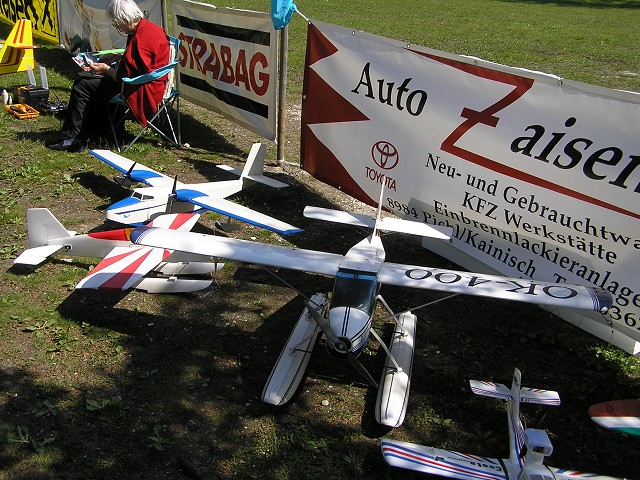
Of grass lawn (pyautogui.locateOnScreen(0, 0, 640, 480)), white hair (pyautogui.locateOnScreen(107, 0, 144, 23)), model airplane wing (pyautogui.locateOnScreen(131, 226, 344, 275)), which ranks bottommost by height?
grass lawn (pyautogui.locateOnScreen(0, 0, 640, 480))

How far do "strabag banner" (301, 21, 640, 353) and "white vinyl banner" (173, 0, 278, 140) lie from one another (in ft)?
3.58

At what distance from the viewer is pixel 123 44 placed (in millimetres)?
11352

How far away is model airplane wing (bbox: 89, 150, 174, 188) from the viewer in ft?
23.3

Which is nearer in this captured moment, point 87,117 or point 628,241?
point 628,241

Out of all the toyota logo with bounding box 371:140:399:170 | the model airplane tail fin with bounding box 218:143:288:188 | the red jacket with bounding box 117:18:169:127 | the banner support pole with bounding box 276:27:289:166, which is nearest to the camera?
the toyota logo with bounding box 371:140:399:170

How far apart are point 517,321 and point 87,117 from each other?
278 inches

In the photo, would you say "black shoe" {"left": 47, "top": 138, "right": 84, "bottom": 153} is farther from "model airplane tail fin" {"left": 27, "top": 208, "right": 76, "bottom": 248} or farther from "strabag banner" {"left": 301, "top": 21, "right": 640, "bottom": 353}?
"strabag banner" {"left": 301, "top": 21, "right": 640, "bottom": 353}

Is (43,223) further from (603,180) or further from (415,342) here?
(603,180)

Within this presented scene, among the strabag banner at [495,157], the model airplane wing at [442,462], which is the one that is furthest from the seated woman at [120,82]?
the model airplane wing at [442,462]

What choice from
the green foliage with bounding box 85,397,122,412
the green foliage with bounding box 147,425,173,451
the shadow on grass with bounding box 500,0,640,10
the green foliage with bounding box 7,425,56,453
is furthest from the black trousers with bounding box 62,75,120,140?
the shadow on grass with bounding box 500,0,640,10

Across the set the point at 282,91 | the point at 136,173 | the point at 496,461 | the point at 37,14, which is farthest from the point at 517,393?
the point at 37,14

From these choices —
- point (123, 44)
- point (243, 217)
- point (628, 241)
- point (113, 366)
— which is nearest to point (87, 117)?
point (123, 44)

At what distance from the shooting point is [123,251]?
5570mm

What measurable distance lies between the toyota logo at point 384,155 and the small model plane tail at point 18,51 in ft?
25.9
